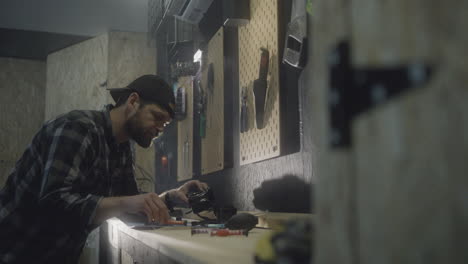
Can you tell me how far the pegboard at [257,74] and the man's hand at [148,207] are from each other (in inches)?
17.8

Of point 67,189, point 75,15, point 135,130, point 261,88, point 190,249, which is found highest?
point 75,15

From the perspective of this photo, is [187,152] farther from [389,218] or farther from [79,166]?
[389,218]

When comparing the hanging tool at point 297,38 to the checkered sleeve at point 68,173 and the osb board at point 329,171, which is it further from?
the osb board at point 329,171

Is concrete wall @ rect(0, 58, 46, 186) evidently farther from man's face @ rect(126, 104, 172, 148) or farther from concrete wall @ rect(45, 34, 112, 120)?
man's face @ rect(126, 104, 172, 148)

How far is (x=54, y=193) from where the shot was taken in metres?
1.57

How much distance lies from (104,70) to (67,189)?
2470mm

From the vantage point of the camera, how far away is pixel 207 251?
0.81m

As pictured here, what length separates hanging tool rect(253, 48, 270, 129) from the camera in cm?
181

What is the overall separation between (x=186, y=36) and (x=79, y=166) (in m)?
1.87

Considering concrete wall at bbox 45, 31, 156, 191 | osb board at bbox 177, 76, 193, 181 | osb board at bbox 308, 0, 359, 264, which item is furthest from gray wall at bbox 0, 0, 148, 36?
osb board at bbox 308, 0, 359, 264

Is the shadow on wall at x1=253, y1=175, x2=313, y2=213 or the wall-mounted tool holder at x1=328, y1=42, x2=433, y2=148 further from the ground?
the wall-mounted tool holder at x1=328, y1=42, x2=433, y2=148

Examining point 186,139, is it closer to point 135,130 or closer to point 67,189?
point 135,130

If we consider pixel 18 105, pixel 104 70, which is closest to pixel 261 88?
pixel 104 70

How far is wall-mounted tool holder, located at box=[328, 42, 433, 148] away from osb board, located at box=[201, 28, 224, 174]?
2.08 m
